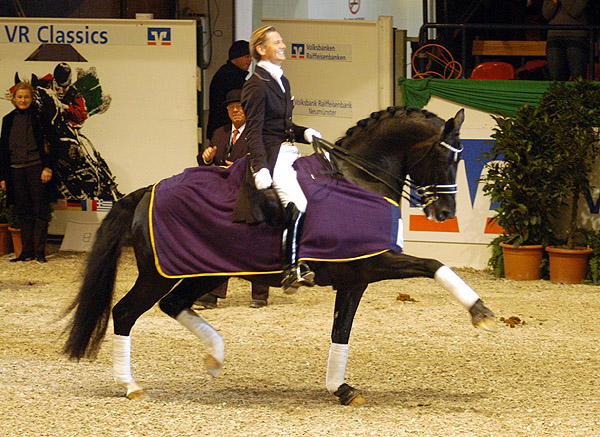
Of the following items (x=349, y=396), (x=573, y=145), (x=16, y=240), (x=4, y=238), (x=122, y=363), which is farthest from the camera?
(x=4, y=238)

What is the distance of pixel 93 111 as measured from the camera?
10953 millimetres

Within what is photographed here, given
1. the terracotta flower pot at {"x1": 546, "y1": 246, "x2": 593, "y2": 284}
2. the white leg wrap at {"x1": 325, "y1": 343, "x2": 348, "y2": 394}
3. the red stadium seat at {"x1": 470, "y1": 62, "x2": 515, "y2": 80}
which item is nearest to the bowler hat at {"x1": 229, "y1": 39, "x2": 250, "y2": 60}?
the red stadium seat at {"x1": 470, "y1": 62, "x2": 515, "y2": 80}

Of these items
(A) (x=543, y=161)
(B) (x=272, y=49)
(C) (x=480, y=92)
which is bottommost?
(A) (x=543, y=161)

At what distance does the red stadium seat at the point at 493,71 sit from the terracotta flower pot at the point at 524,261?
2.34 meters

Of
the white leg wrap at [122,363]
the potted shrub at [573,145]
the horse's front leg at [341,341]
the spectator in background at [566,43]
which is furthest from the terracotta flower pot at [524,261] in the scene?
the white leg wrap at [122,363]

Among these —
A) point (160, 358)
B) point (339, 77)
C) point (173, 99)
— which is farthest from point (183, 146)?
point (160, 358)

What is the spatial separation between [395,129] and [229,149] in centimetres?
286

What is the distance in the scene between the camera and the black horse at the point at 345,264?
4.91 m

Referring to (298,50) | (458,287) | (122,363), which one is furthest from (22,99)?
(458,287)

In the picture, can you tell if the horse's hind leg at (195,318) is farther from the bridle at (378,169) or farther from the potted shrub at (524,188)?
the potted shrub at (524,188)

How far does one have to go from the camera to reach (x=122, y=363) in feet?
17.4

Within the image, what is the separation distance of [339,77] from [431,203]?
5.54 m

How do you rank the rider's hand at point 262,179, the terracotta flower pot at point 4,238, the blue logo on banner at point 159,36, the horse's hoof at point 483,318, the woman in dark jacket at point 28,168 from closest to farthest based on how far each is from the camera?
the horse's hoof at point 483,318 → the rider's hand at point 262,179 → the woman in dark jacket at point 28,168 → the blue logo on banner at point 159,36 → the terracotta flower pot at point 4,238

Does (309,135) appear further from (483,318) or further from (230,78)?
(230,78)
